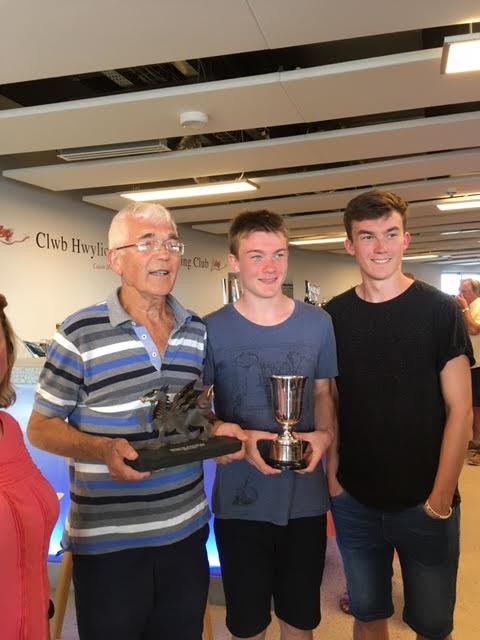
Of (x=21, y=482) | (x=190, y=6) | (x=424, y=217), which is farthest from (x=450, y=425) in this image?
(x=424, y=217)

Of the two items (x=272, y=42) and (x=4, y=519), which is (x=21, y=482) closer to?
(x=4, y=519)

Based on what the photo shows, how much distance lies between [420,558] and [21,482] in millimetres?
1331

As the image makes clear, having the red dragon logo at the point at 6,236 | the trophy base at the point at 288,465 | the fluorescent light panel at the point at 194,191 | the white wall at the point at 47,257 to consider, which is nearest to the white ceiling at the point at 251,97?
the fluorescent light panel at the point at 194,191

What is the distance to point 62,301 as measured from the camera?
772 cm

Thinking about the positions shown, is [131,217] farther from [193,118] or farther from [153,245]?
[193,118]

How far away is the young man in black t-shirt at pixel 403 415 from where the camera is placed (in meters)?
1.80

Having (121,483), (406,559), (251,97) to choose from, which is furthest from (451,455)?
(251,97)

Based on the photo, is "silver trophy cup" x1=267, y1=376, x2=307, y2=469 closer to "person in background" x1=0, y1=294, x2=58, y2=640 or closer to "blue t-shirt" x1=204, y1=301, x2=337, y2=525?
"blue t-shirt" x1=204, y1=301, x2=337, y2=525

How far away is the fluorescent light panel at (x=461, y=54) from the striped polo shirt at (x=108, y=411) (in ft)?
8.44

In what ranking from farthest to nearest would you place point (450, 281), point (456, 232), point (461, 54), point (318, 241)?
point (450, 281)
point (318, 241)
point (456, 232)
point (461, 54)

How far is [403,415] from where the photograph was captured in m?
1.82

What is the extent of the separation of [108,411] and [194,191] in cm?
548

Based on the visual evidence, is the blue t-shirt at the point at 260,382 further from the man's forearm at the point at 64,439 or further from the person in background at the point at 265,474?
the man's forearm at the point at 64,439

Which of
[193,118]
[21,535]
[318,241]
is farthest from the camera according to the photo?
[318,241]
